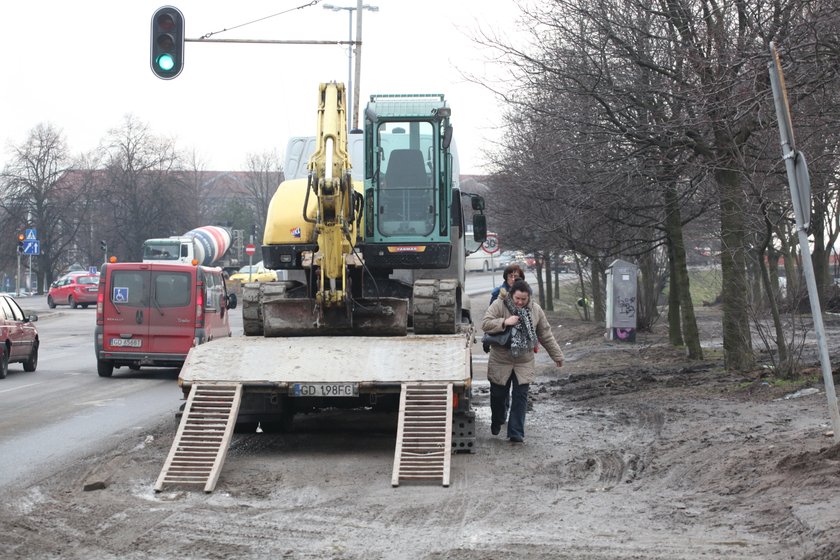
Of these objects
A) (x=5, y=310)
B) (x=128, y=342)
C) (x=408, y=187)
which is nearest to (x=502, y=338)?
(x=408, y=187)

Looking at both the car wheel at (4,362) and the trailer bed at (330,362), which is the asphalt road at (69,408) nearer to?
the car wheel at (4,362)

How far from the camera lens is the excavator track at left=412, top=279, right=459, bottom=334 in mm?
11961

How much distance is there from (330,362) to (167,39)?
6705mm

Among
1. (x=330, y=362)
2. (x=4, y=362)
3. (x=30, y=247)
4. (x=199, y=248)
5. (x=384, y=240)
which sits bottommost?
(x=330, y=362)

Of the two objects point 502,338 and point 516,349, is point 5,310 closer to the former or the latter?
point 502,338

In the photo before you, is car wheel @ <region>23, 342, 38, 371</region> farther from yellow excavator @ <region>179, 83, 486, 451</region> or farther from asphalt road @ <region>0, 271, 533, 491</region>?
yellow excavator @ <region>179, 83, 486, 451</region>

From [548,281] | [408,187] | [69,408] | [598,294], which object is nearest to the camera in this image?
[408,187]

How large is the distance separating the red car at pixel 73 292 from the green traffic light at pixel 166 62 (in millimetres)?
40787

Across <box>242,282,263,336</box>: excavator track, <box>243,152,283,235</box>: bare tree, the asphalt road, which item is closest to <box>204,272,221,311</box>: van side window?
the asphalt road

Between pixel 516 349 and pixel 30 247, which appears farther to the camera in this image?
pixel 30 247

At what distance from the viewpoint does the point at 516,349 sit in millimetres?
11461

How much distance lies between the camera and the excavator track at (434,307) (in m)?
12.0

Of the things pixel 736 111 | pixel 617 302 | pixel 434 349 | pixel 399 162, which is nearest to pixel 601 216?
pixel 617 302

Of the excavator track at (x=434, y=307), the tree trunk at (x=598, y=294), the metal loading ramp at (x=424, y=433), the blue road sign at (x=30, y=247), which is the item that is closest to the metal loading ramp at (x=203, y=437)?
the metal loading ramp at (x=424, y=433)
